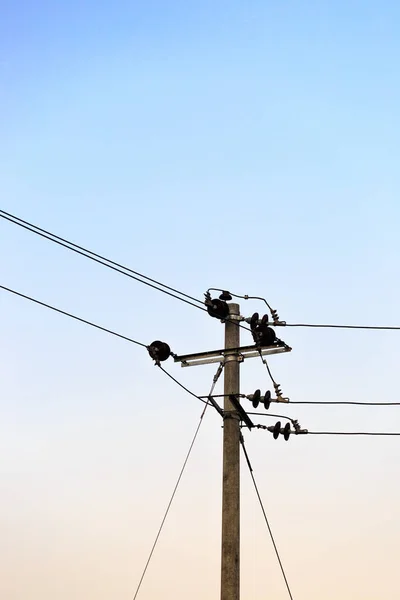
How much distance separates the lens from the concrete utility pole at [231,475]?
43.6ft

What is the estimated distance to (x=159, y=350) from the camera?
49.6ft

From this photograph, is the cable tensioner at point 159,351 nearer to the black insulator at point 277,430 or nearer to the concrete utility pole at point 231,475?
the concrete utility pole at point 231,475

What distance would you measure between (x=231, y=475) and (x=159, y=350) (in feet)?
8.25

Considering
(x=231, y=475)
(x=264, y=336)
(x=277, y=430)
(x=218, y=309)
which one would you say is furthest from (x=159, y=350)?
(x=231, y=475)

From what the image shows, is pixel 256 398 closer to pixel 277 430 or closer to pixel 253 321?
pixel 277 430

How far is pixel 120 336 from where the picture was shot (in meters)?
16.2

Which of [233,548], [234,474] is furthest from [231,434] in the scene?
[233,548]

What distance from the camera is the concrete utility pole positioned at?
13.3m

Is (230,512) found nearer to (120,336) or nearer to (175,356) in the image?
(175,356)

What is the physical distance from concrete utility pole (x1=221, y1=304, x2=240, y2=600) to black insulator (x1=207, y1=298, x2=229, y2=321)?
0.10m

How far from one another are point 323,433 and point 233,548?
4.55 meters

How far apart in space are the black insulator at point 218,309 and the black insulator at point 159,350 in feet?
3.15

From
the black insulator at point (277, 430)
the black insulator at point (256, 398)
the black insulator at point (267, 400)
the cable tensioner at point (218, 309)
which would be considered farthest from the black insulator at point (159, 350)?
the black insulator at point (277, 430)

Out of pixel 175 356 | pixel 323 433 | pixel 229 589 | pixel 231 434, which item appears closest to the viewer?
pixel 229 589
